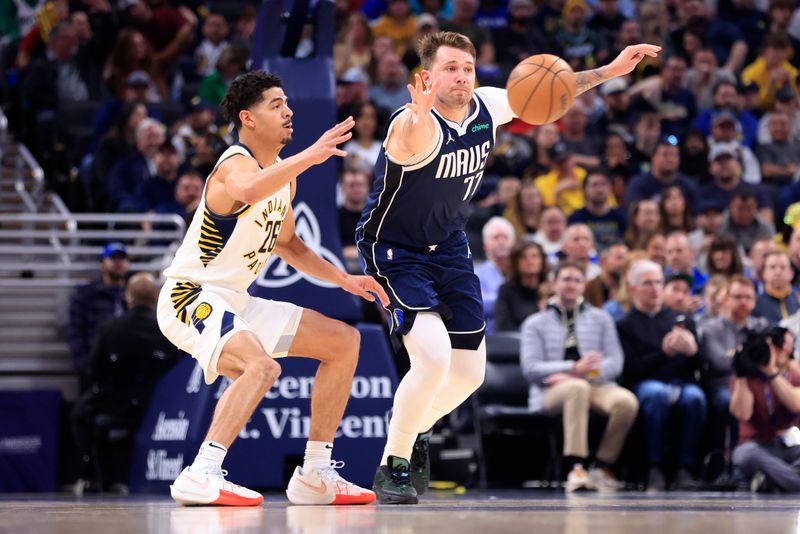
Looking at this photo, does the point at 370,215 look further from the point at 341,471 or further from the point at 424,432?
the point at 341,471

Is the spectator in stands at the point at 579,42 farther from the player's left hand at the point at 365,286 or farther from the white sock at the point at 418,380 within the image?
the white sock at the point at 418,380

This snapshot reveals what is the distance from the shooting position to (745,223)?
43.9ft

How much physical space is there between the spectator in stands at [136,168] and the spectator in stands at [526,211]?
350cm

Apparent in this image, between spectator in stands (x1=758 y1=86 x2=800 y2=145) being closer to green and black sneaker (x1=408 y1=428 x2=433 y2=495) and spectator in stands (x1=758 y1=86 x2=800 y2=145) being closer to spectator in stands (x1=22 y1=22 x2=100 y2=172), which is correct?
spectator in stands (x1=22 y1=22 x2=100 y2=172)

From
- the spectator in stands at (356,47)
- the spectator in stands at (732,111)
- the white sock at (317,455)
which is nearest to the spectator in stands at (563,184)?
the spectator in stands at (732,111)

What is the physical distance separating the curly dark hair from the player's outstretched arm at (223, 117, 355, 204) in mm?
498

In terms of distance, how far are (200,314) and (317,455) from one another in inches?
37.4

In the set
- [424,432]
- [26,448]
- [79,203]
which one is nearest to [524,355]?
[424,432]

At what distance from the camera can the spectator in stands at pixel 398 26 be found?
16.3 meters

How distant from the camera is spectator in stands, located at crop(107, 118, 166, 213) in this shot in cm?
1328

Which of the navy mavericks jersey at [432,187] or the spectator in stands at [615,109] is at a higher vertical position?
the spectator in stands at [615,109]

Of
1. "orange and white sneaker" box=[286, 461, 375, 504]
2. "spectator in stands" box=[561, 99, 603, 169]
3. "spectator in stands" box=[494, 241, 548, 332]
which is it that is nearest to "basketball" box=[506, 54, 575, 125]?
"orange and white sneaker" box=[286, 461, 375, 504]

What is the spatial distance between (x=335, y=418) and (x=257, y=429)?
7.29 ft

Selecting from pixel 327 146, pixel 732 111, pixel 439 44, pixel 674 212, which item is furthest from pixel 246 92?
pixel 732 111
